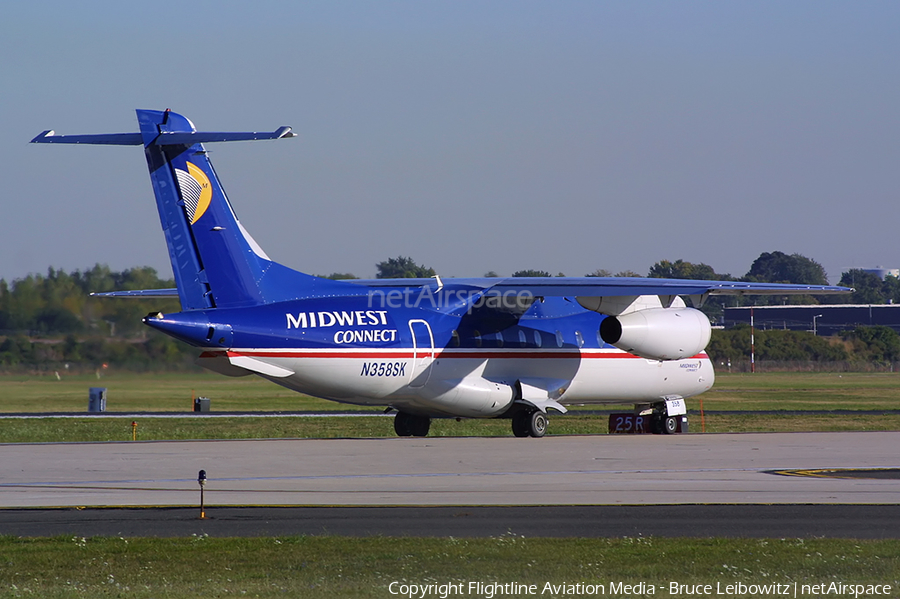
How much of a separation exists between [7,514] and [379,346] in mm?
12253

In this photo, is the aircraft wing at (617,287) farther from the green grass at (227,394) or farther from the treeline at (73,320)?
the green grass at (227,394)

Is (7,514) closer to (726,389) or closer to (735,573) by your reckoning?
(735,573)

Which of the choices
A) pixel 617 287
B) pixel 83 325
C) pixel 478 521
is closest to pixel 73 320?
pixel 83 325

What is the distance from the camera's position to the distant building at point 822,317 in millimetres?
109562

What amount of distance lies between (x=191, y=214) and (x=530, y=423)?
11.1 meters

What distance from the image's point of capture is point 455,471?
22312 millimetres

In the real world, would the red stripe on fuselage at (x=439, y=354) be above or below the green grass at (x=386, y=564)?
above

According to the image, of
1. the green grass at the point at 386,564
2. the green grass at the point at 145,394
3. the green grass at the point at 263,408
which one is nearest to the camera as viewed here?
the green grass at the point at 386,564

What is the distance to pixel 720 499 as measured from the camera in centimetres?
1769

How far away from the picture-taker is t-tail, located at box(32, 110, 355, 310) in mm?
24828

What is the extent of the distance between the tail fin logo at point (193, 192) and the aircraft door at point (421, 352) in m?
Answer: 6.25

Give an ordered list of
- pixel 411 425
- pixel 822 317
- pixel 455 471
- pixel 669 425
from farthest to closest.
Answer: pixel 822 317 → pixel 669 425 → pixel 411 425 → pixel 455 471

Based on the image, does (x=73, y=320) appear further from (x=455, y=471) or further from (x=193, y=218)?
(x=455, y=471)

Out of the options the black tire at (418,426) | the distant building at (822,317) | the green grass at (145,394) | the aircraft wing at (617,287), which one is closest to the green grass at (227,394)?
the green grass at (145,394)
